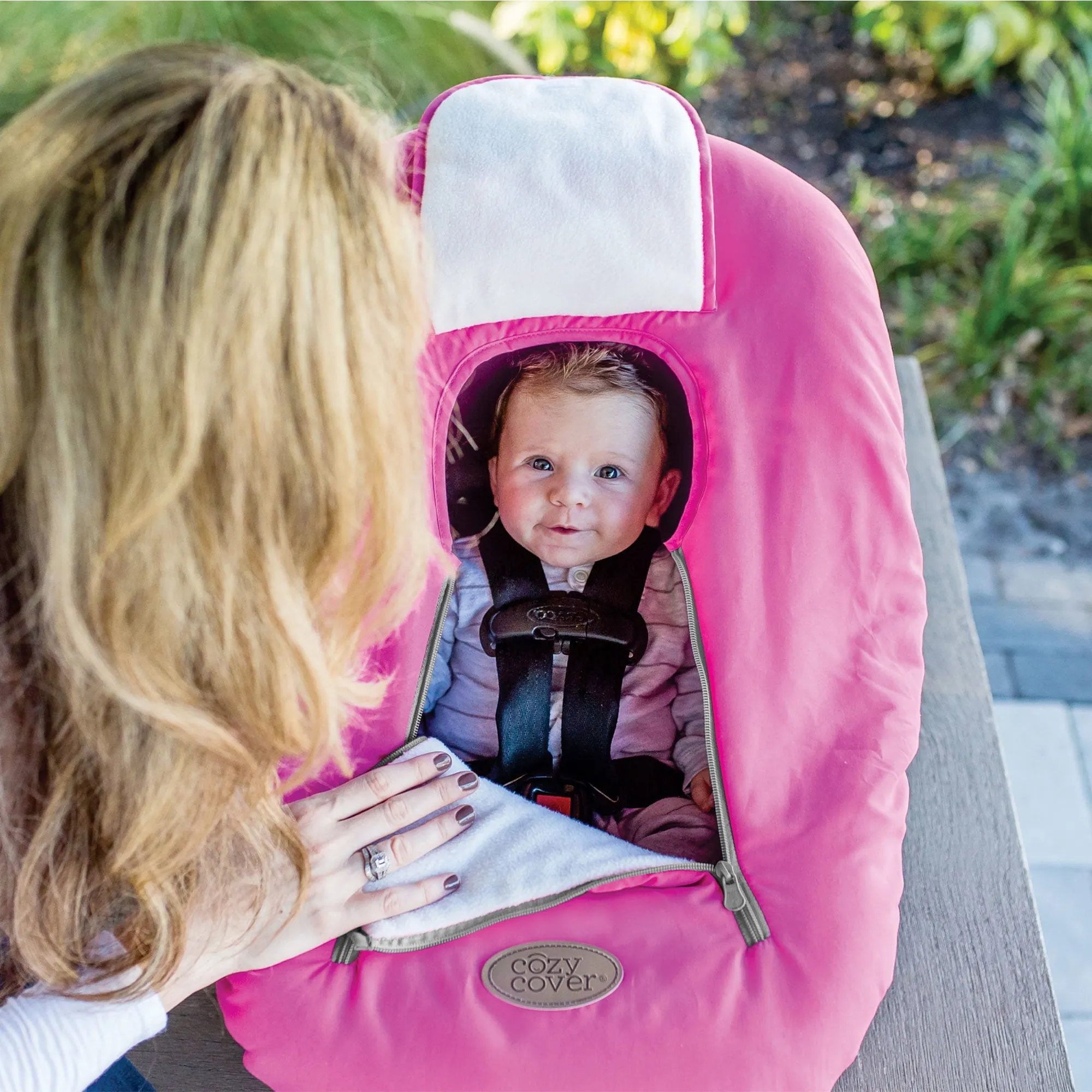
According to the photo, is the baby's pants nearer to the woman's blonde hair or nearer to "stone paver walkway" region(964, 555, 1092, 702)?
the woman's blonde hair

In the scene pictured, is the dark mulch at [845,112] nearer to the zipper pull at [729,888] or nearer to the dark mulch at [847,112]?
the dark mulch at [847,112]

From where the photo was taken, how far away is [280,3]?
246 cm

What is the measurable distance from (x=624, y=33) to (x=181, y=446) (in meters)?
2.24

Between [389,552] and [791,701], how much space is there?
543mm

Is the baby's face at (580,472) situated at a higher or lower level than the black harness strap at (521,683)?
higher

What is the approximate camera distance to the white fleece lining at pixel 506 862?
1.14 metres

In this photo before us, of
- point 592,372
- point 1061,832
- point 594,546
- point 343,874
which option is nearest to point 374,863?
point 343,874

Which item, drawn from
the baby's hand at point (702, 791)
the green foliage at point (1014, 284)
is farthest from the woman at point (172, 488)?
the green foliage at point (1014, 284)

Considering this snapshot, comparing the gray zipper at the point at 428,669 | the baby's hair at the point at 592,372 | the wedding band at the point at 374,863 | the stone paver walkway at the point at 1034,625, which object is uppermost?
the baby's hair at the point at 592,372

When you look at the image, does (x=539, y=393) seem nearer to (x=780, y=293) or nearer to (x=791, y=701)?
(x=780, y=293)

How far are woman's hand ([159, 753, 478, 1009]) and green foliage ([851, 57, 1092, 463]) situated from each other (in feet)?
5.88

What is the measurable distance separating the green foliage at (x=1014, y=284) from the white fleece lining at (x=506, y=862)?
1685mm

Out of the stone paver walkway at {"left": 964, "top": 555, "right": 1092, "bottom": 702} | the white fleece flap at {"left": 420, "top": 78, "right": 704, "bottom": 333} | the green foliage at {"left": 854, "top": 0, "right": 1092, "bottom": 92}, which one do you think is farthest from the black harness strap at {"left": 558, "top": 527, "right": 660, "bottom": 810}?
the green foliage at {"left": 854, "top": 0, "right": 1092, "bottom": 92}

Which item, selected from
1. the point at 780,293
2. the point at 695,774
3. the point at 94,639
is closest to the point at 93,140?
the point at 94,639
